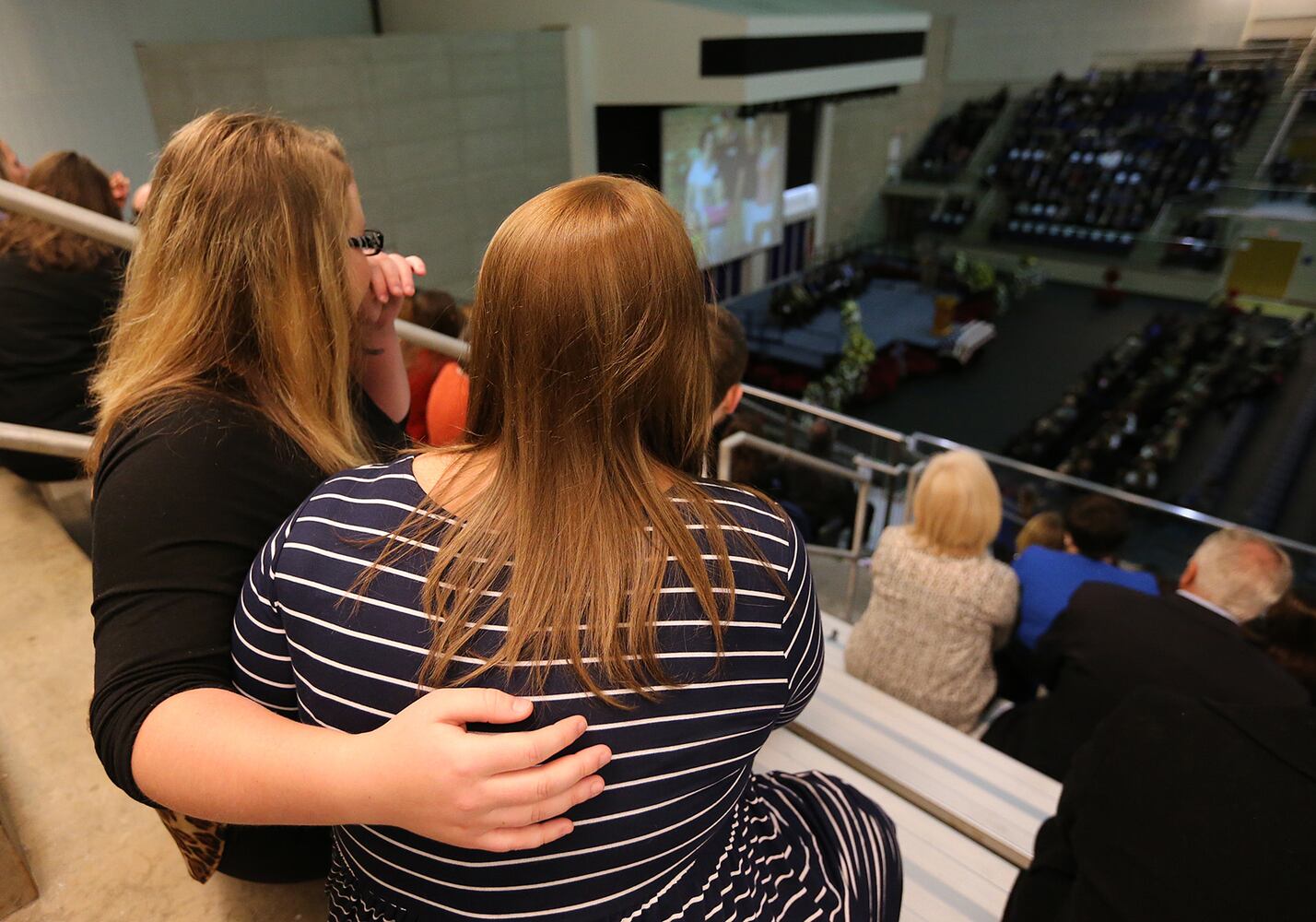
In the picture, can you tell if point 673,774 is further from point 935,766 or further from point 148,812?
point 935,766

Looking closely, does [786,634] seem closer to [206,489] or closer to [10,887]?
[206,489]

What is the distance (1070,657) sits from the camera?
197 centimetres

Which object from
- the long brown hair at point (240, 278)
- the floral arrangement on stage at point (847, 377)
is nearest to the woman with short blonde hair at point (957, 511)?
the long brown hair at point (240, 278)

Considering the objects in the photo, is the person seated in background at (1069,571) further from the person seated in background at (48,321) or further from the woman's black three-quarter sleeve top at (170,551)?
the person seated in background at (48,321)

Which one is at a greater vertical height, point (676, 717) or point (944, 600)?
point (676, 717)

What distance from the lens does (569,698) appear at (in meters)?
0.65

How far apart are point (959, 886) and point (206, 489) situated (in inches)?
55.9

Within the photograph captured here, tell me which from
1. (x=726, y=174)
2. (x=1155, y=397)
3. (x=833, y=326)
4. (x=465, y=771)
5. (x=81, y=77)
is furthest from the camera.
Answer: (x=726, y=174)

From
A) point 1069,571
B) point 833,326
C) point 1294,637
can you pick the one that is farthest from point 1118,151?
point 1294,637

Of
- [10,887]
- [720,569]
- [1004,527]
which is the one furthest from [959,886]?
[1004,527]

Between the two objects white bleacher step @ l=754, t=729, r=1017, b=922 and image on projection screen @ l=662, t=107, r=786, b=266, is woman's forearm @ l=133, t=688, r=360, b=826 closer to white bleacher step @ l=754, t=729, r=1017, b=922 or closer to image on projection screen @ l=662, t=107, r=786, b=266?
white bleacher step @ l=754, t=729, r=1017, b=922

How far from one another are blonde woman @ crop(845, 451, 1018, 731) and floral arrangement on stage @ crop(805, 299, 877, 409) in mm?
7410

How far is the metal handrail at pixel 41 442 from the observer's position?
120 cm

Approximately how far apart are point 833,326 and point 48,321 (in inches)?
418
